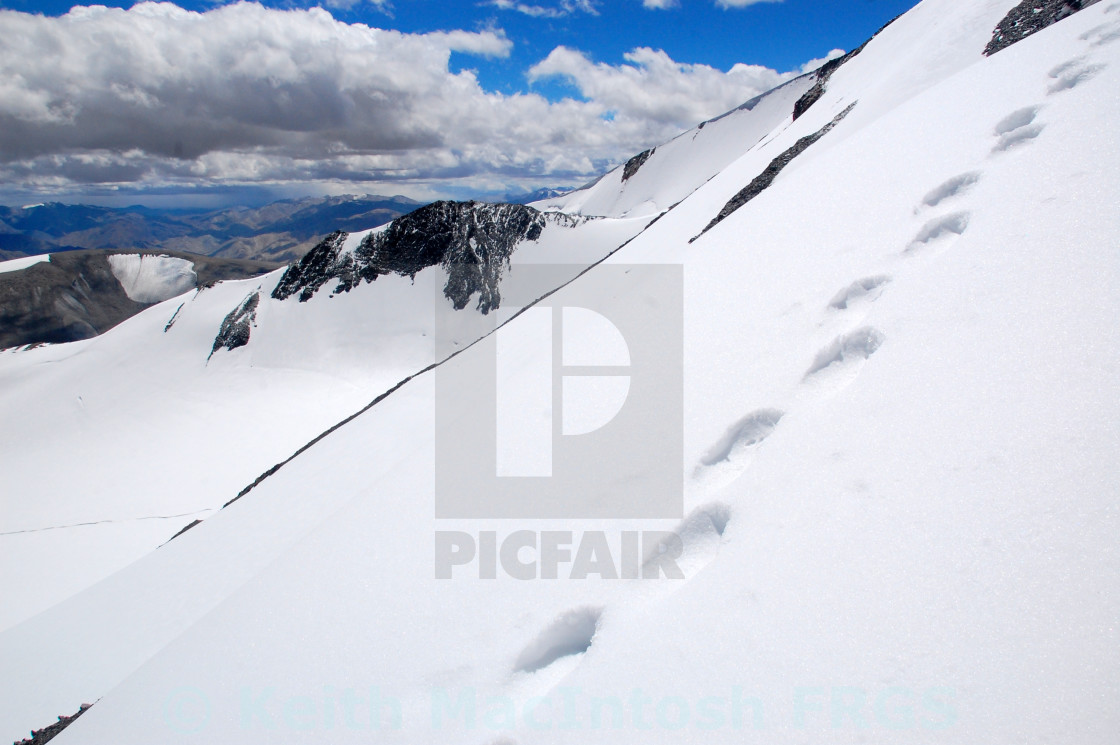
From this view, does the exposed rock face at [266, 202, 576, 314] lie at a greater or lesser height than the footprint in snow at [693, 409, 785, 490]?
greater

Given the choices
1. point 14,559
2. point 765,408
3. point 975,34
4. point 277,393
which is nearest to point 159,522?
point 14,559

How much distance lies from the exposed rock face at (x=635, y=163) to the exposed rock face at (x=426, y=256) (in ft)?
244

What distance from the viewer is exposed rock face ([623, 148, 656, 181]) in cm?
13625

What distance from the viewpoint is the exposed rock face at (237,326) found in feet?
211

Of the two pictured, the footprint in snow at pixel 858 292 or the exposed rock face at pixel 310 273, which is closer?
the footprint in snow at pixel 858 292

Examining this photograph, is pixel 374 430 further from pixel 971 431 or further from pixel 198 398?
pixel 198 398

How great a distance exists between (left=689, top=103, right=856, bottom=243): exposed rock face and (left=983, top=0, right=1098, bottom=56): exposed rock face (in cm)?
379

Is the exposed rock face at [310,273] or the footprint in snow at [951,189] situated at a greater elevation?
the exposed rock face at [310,273]

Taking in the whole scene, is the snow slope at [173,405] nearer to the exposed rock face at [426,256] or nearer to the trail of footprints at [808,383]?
the exposed rock face at [426,256]

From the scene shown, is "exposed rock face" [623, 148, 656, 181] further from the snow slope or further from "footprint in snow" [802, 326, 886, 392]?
"footprint in snow" [802, 326, 886, 392]

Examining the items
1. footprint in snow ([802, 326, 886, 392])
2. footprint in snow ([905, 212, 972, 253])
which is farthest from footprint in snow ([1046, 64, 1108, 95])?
footprint in snow ([802, 326, 886, 392])

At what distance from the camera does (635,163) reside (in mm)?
139375

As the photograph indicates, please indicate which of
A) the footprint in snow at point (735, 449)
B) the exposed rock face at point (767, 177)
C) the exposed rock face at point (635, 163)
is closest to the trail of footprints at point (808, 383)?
the footprint in snow at point (735, 449)

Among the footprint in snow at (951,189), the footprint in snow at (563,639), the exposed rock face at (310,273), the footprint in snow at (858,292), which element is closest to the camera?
the footprint in snow at (563,639)
